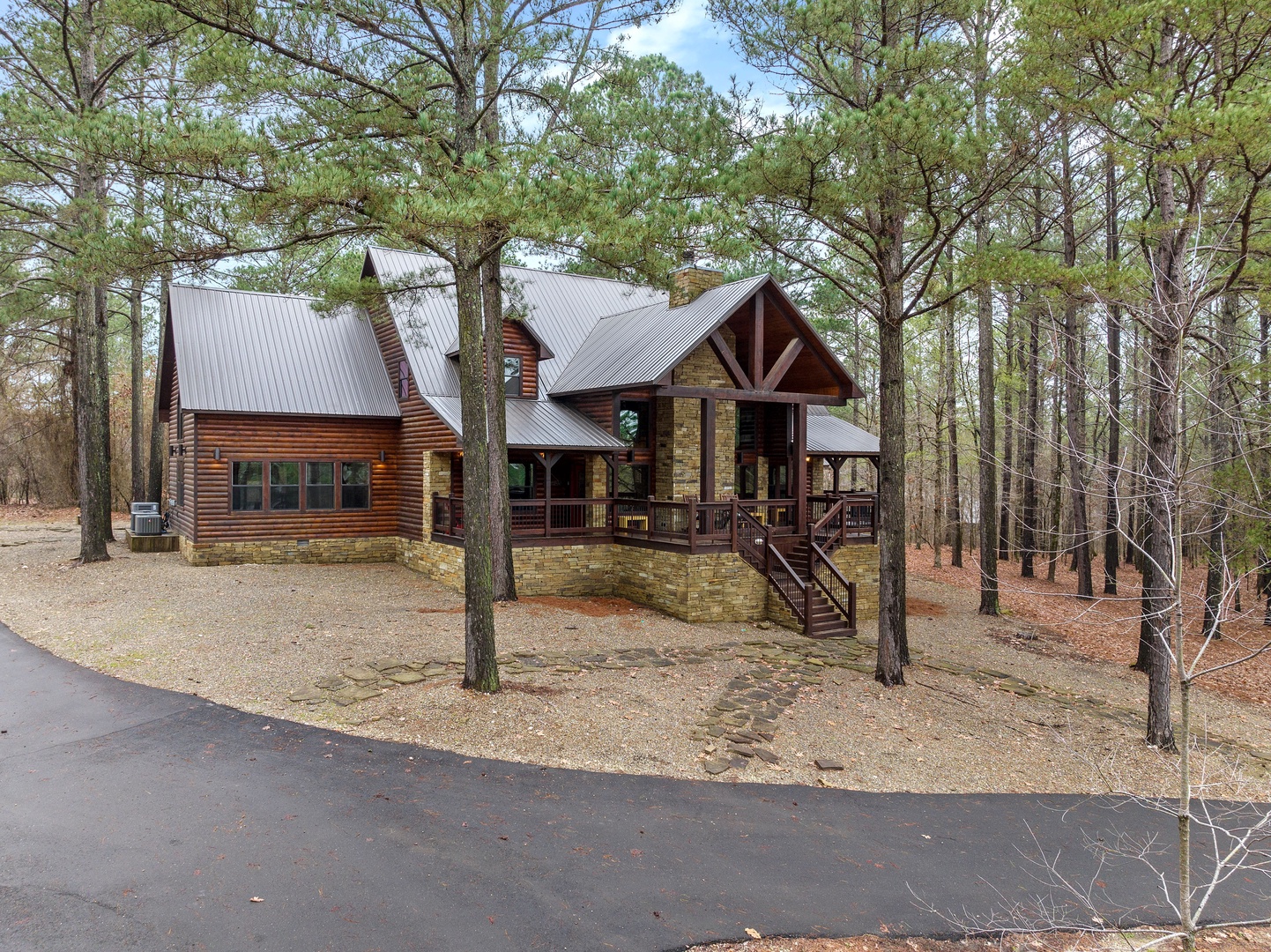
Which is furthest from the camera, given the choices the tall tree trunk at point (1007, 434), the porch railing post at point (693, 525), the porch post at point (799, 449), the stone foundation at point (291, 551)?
the tall tree trunk at point (1007, 434)

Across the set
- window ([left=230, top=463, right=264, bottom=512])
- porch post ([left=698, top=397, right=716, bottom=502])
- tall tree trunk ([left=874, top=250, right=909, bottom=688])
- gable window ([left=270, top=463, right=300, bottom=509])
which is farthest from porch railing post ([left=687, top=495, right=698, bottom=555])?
window ([left=230, top=463, right=264, bottom=512])

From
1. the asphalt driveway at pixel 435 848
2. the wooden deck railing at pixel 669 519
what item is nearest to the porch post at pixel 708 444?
the wooden deck railing at pixel 669 519

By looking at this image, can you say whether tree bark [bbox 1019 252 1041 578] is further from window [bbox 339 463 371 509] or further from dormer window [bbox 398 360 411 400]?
window [bbox 339 463 371 509]

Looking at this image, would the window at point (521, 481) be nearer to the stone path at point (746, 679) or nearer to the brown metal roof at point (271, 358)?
the brown metal roof at point (271, 358)

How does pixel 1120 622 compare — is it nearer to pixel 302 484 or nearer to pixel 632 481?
pixel 632 481

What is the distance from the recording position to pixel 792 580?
1466 cm

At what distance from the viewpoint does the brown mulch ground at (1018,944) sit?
4.64m

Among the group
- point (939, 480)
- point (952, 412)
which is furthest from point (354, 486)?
point (939, 480)

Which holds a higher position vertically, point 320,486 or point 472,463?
point 472,463

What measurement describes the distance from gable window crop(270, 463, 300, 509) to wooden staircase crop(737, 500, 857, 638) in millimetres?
10848

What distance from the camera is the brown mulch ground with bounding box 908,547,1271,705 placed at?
13.0 metres

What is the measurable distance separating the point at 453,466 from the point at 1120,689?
44.9ft

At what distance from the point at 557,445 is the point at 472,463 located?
21.7 feet

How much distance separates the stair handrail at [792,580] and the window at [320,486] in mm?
10933
